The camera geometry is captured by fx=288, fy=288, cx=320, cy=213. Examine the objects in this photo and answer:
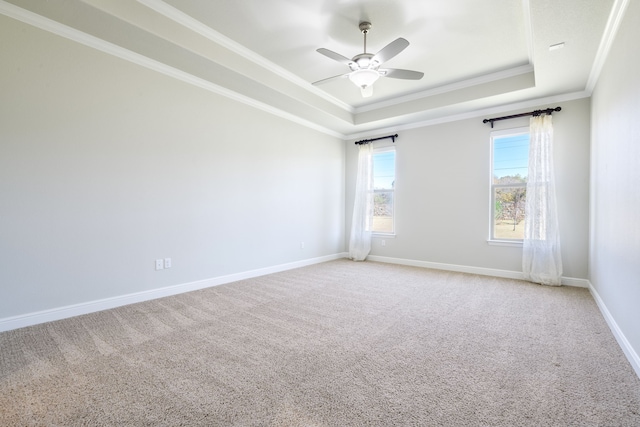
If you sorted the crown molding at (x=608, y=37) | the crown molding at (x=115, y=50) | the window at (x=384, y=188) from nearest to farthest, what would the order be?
the crown molding at (x=608, y=37)
the crown molding at (x=115, y=50)
the window at (x=384, y=188)

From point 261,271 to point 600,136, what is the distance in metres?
4.71

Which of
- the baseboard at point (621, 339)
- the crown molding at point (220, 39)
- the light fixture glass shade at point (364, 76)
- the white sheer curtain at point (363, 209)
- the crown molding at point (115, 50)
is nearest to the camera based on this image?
the baseboard at point (621, 339)

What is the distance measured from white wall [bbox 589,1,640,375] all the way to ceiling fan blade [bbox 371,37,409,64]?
1582 millimetres

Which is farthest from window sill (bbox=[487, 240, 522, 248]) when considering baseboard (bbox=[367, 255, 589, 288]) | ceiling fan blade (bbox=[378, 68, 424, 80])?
ceiling fan blade (bbox=[378, 68, 424, 80])

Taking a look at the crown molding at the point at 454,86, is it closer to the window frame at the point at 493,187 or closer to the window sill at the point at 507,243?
the window frame at the point at 493,187

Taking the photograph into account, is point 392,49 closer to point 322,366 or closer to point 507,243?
point 322,366

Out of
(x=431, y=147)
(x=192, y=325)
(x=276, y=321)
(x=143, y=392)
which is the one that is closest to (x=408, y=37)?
(x=431, y=147)

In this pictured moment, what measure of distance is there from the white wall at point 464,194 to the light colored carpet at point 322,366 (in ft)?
4.47

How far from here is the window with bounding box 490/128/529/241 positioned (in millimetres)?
4555

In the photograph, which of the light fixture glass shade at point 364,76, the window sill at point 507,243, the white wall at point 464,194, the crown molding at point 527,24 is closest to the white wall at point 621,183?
the crown molding at point 527,24

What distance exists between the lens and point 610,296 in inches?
106

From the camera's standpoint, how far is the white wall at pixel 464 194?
4055 mm

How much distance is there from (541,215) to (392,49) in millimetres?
3342

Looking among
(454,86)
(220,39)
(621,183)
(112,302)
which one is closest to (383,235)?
(454,86)
